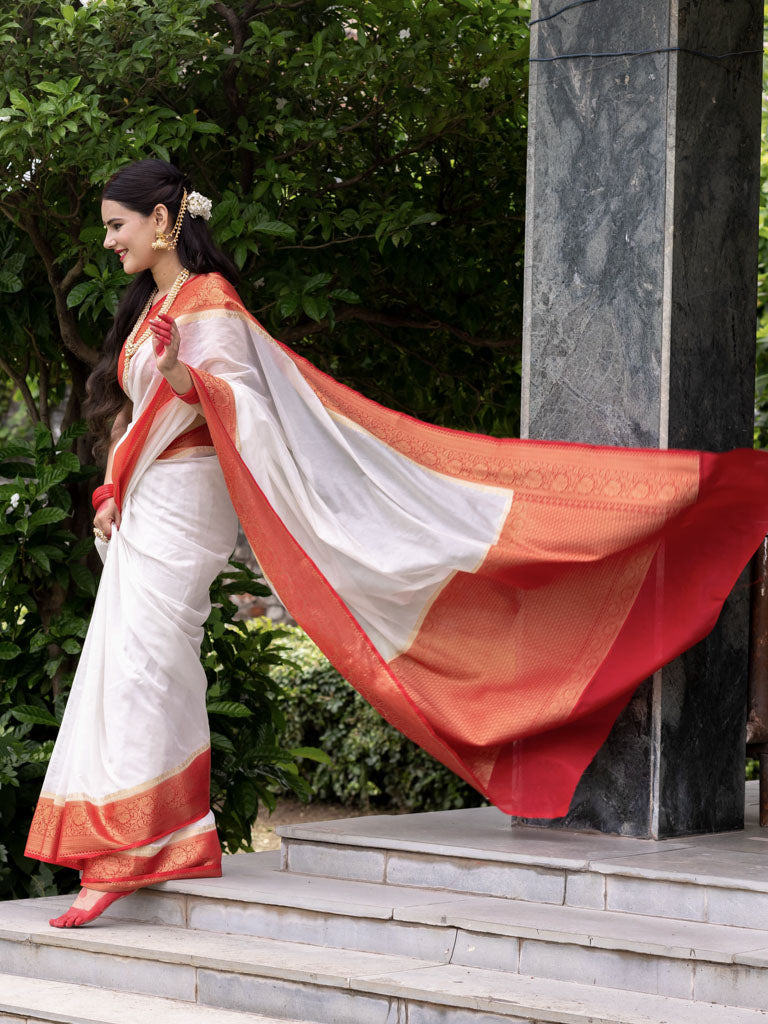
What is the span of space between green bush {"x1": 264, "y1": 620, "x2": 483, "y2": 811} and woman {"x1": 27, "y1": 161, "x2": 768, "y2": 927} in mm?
4381

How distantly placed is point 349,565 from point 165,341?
779 millimetres

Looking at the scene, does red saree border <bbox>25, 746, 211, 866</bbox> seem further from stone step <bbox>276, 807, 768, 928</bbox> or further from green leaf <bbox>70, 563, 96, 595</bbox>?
green leaf <bbox>70, 563, 96, 595</bbox>

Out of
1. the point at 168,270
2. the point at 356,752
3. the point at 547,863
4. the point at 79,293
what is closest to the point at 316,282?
the point at 79,293

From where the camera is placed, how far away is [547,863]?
12.2 feet

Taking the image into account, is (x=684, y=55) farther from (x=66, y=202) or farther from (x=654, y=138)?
(x=66, y=202)

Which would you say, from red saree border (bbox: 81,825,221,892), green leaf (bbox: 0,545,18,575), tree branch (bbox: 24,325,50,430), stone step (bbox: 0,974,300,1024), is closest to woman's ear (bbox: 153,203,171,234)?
green leaf (bbox: 0,545,18,575)

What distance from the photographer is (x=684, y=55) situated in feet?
13.5

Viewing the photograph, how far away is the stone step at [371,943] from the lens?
316 centimetres

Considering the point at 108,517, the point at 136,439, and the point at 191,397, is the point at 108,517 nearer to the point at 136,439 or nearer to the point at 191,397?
the point at 136,439

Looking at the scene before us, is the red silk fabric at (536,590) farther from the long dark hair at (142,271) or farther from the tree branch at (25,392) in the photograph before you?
the tree branch at (25,392)

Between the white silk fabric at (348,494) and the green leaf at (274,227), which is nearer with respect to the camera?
the white silk fabric at (348,494)

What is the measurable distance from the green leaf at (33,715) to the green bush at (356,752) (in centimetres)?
351

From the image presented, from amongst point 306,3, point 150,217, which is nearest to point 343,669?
point 150,217

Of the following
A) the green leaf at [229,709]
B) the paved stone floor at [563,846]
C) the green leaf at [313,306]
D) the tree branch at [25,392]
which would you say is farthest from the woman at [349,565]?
the tree branch at [25,392]
